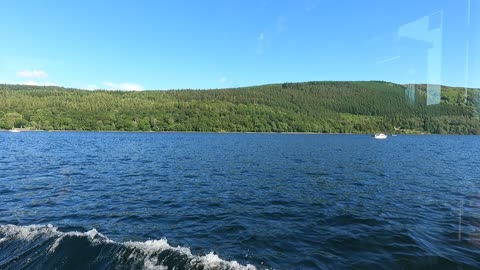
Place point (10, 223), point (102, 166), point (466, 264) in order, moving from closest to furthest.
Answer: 1. point (466, 264)
2. point (10, 223)
3. point (102, 166)

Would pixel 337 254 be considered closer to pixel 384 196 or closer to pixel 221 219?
pixel 221 219

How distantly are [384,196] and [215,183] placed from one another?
573 inches

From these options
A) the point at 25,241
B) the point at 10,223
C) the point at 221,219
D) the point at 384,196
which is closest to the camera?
the point at 25,241

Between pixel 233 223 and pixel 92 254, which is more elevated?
pixel 92 254

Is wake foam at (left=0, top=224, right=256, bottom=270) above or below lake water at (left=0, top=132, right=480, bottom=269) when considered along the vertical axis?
above

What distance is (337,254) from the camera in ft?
42.7

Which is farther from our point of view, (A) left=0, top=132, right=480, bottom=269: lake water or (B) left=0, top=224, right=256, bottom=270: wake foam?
(A) left=0, top=132, right=480, bottom=269: lake water

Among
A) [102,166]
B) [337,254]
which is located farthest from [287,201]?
[102,166]

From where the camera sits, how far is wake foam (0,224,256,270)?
11.4 metres

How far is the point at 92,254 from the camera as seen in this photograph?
12.3 meters

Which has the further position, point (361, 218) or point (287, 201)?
point (287, 201)

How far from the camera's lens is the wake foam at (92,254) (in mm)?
11445

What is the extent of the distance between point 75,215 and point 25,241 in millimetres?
4617

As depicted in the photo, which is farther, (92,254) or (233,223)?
(233,223)
